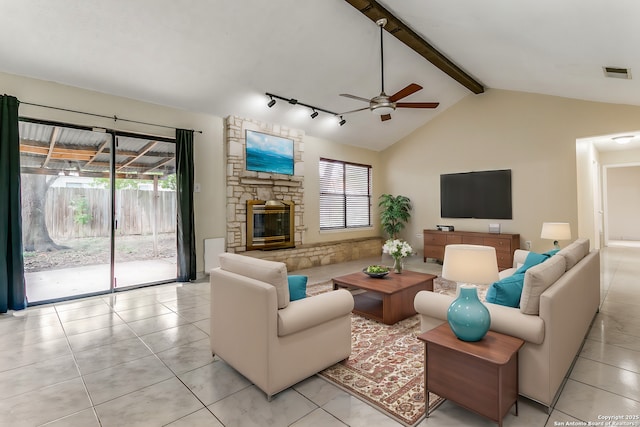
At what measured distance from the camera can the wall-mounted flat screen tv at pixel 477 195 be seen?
6461 millimetres

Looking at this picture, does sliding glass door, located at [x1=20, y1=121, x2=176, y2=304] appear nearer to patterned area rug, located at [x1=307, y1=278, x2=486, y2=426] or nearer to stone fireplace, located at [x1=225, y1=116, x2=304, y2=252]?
stone fireplace, located at [x1=225, y1=116, x2=304, y2=252]

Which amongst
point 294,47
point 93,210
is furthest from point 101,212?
point 294,47

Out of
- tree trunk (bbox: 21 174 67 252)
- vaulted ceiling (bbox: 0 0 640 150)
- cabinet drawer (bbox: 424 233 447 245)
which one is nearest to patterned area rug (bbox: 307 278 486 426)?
vaulted ceiling (bbox: 0 0 640 150)

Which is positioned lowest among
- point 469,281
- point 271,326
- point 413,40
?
point 271,326

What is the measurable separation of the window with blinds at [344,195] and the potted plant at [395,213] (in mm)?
537

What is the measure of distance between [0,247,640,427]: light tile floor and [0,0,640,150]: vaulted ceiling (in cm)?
291

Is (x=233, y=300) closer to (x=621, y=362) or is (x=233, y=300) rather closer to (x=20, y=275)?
(x=621, y=362)

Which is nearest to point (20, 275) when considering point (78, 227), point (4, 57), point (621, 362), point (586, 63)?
point (78, 227)

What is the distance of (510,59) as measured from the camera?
461 cm

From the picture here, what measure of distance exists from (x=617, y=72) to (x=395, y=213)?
15.5 feet

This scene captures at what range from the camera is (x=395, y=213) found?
7.86m

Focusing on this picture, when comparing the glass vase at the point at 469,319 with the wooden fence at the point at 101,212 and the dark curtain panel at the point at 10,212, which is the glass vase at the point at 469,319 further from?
the dark curtain panel at the point at 10,212

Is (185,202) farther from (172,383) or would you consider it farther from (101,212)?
(172,383)

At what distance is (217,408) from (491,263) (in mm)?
2030
